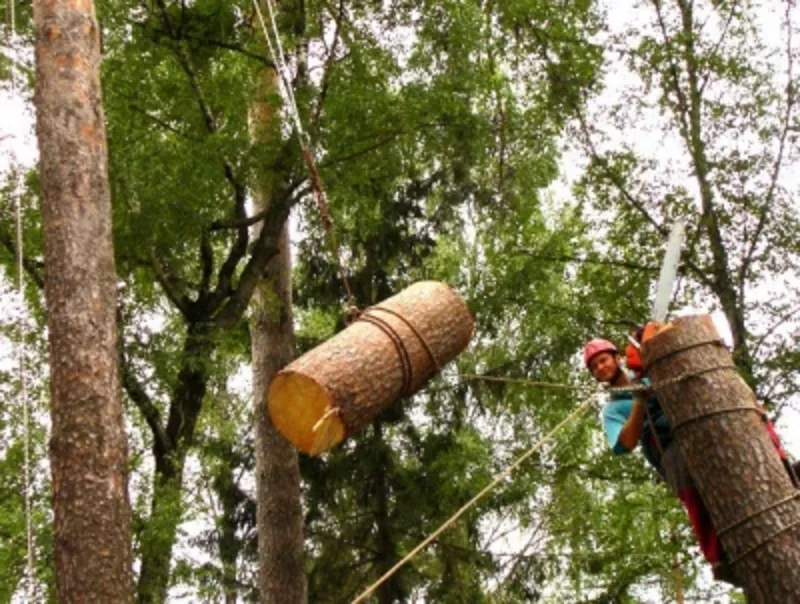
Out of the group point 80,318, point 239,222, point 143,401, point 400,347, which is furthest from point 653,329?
point 143,401

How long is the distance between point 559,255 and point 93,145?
7043 mm

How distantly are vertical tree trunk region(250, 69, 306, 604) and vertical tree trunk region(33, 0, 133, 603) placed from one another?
13.6ft

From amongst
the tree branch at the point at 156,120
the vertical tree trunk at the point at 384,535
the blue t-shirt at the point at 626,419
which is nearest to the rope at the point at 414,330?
the blue t-shirt at the point at 626,419

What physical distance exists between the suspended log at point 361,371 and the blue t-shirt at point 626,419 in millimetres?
929

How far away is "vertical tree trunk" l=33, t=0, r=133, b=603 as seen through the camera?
4301 millimetres

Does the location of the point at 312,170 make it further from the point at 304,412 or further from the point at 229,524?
the point at 229,524

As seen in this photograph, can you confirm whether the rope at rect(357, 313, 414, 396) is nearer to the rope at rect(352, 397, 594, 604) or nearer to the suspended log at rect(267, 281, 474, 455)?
the suspended log at rect(267, 281, 474, 455)

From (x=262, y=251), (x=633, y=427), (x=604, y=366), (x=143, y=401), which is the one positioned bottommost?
(x=633, y=427)

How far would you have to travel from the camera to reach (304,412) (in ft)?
16.6

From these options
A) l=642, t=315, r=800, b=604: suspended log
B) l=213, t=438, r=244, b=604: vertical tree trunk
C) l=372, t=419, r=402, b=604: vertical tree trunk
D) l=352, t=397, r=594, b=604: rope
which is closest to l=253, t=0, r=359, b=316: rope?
l=352, t=397, r=594, b=604: rope

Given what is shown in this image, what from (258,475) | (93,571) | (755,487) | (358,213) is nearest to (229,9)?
(358,213)

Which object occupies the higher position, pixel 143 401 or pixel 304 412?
pixel 143 401

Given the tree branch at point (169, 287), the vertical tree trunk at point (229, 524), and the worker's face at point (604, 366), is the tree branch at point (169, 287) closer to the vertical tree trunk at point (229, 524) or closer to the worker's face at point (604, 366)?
the vertical tree trunk at point (229, 524)

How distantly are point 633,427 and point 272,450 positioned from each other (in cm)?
547
